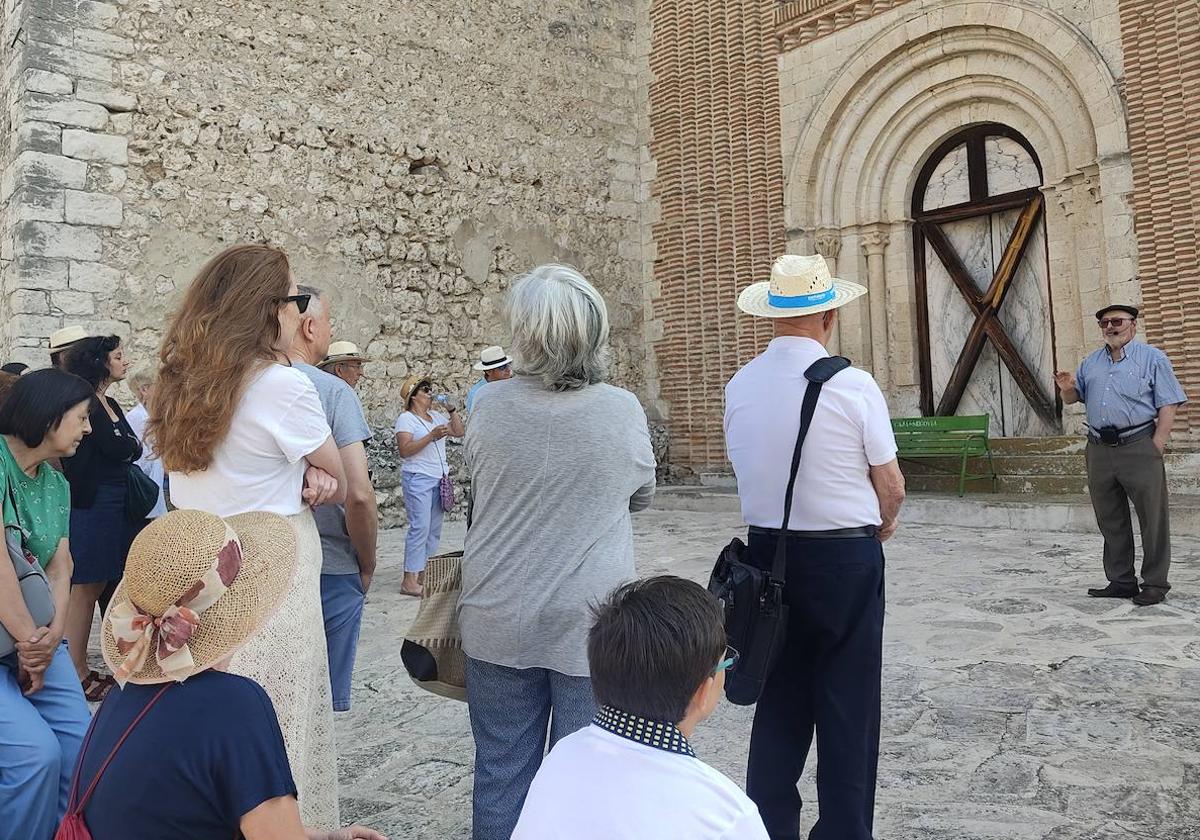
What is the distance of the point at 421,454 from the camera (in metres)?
6.15

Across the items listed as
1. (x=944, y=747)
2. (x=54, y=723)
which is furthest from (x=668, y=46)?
(x=54, y=723)

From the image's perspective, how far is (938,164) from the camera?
10758mm

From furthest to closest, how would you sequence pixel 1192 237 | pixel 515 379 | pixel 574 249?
1. pixel 574 249
2. pixel 1192 237
3. pixel 515 379

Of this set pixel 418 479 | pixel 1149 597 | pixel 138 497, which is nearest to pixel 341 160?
pixel 418 479

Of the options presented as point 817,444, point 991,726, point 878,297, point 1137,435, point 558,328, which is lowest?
point 991,726

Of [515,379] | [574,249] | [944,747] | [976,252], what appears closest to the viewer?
[515,379]

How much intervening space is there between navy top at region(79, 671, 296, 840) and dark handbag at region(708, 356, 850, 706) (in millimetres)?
1106

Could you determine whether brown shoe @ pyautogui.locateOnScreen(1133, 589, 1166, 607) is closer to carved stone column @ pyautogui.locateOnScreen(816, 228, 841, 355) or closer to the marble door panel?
the marble door panel

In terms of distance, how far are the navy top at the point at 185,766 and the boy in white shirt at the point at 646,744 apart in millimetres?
427

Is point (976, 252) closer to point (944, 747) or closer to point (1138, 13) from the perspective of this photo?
point (1138, 13)

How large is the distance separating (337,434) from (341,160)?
7869 millimetres

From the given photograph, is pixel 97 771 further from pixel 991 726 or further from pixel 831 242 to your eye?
pixel 831 242

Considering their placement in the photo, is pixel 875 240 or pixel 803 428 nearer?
pixel 803 428

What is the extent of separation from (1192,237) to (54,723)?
30.0ft
